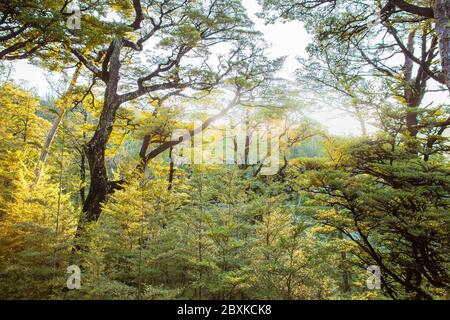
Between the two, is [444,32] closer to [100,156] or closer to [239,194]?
[239,194]

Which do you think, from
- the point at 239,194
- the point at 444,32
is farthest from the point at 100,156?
the point at 444,32

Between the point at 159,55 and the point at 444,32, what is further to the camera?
the point at 159,55

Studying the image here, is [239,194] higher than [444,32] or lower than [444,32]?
lower

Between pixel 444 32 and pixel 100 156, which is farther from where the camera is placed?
pixel 100 156

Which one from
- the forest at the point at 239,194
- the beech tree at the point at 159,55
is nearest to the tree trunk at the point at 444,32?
the forest at the point at 239,194

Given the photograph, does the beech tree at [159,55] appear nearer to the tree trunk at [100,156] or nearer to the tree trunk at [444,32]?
the tree trunk at [100,156]

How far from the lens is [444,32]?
4.35 m

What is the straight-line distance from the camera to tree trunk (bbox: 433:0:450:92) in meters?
4.31

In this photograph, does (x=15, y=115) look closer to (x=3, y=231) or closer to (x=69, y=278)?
(x=3, y=231)

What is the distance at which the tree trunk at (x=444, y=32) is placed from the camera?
4.31m

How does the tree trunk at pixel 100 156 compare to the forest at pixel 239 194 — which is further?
the tree trunk at pixel 100 156

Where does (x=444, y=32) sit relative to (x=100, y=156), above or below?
above

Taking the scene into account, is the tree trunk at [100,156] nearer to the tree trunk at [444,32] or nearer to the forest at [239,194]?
the forest at [239,194]
